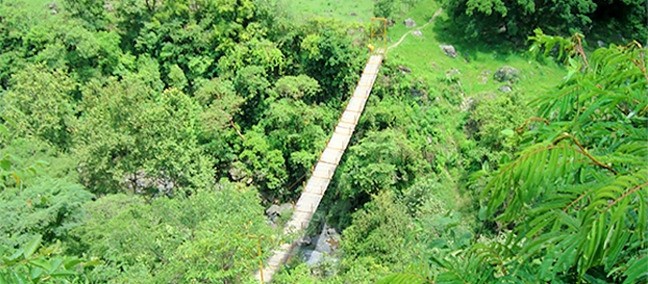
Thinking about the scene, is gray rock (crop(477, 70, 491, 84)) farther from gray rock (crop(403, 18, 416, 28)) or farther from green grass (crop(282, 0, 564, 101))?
gray rock (crop(403, 18, 416, 28))

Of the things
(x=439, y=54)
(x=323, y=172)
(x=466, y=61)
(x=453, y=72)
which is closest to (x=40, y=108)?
(x=323, y=172)

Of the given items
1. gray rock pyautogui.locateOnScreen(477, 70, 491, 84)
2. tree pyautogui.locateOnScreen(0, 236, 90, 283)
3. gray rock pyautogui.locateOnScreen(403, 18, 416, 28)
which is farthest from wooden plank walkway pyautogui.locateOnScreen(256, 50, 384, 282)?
tree pyautogui.locateOnScreen(0, 236, 90, 283)

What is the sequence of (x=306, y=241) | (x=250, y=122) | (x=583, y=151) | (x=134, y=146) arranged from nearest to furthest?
(x=583, y=151), (x=134, y=146), (x=306, y=241), (x=250, y=122)

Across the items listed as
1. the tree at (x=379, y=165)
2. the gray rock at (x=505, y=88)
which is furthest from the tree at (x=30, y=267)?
the gray rock at (x=505, y=88)

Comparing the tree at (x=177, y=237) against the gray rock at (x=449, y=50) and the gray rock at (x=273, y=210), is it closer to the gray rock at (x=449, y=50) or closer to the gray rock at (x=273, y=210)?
the gray rock at (x=273, y=210)

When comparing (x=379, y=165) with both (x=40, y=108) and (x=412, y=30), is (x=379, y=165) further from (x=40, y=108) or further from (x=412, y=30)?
(x=40, y=108)

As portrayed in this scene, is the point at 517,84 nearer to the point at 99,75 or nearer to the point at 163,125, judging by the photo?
the point at 163,125

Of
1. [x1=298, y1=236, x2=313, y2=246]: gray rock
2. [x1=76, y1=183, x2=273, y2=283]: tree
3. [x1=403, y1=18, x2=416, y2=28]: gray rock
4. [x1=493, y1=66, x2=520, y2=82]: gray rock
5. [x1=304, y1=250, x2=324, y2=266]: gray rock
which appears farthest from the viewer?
[x1=403, y1=18, x2=416, y2=28]: gray rock
